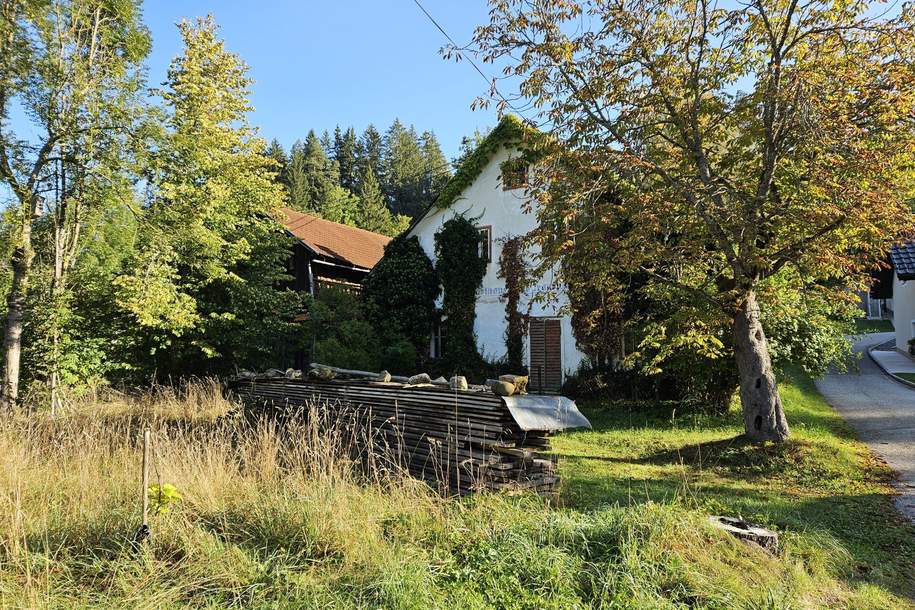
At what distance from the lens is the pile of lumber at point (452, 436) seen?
6.06 meters

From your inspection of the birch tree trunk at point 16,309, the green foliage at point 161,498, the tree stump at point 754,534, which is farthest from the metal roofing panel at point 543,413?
the birch tree trunk at point 16,309

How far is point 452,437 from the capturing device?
6570mm

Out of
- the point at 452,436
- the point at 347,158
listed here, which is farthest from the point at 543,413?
the point at 347,158

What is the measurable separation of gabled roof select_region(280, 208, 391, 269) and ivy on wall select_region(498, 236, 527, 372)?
315 inches

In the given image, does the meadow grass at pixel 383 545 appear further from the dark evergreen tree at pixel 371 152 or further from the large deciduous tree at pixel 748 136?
the dark evergreen tree at pixel 371 152

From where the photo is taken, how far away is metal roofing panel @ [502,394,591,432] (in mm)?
6281

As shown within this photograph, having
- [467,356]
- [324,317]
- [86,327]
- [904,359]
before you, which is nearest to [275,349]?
[324,317]

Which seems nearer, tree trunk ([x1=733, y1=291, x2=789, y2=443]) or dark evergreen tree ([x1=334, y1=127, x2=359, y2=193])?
tree trunk ([x1=733, y1=291, x2=789, y2=443])

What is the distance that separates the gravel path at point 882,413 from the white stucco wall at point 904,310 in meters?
3.97

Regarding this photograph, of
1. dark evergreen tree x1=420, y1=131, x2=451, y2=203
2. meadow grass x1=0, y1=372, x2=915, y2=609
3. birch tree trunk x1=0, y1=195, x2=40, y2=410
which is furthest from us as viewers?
dark evergreen tree x1=420, y1=131, x2=451, y2=203

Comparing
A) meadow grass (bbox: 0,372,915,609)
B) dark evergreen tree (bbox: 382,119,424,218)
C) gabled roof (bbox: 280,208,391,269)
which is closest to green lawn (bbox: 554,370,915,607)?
meadow grass (bbox: 0,372,915,609)

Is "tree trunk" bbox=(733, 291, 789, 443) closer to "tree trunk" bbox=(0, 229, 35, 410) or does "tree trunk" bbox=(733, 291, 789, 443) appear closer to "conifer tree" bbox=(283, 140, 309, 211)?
"tree trunk" bbox=(0, 229, 35, 410)

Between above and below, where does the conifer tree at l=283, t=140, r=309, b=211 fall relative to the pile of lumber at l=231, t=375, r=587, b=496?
above

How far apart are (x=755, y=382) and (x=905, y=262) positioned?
16224mm
